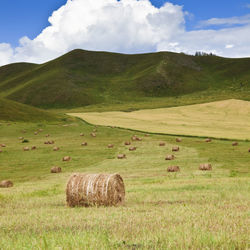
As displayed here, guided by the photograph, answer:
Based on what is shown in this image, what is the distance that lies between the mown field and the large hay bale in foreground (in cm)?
60

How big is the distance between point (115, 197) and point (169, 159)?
20.1 meters

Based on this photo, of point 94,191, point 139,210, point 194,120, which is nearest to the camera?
point 139,210

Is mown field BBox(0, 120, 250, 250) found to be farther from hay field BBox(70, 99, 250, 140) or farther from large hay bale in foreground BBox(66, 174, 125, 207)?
hay field BBox(70, 99, 250, 140)

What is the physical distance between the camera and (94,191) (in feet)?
42.3

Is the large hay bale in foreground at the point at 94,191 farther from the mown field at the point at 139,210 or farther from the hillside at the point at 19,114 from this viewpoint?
the hillside at the point at 19,114

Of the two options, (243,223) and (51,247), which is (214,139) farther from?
(51,247)

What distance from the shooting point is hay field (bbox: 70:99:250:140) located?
208 ft

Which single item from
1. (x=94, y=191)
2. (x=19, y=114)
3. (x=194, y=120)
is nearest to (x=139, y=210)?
(x=94, y=191)

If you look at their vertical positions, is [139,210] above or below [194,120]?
below

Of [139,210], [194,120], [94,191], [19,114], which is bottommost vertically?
[139,210]

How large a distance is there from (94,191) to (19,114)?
282 feet

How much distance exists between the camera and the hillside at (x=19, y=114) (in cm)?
9112

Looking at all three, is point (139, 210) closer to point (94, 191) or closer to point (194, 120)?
point (94, 191)

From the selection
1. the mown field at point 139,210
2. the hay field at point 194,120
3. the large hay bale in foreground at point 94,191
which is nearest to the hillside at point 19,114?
the hay field at point 194,120
